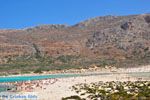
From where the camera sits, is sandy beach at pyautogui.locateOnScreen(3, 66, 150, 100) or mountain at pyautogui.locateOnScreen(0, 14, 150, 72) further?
mountain at pyautogui.locateOnScreen(0, 14, 150, 72)

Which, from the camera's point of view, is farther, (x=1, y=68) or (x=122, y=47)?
(x=122, y=47)

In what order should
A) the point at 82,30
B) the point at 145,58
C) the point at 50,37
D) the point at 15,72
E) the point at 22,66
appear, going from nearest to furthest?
the point at 15,72 → the point at 22,66 → the point at 145,58 → the point at 50,37 → the point at 82,30

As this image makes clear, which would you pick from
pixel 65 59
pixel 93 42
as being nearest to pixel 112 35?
pixel 93 42

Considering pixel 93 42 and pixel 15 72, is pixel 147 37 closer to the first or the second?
pixel 93 42

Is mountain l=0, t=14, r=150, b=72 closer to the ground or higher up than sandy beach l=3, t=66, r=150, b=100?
higher up

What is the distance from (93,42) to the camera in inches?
6289

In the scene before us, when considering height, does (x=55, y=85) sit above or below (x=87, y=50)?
below

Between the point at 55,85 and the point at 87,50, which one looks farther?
the point at 87,50

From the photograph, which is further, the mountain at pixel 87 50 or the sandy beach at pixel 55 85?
the mountain at pixel 87 50

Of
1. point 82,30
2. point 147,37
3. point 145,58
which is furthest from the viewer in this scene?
point 82,30

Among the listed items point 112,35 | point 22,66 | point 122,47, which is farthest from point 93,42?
point 22,66

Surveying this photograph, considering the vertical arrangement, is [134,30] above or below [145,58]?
above

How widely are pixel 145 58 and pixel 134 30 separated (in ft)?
121

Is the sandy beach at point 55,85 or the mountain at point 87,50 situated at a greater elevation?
the mountain at point 87,50
